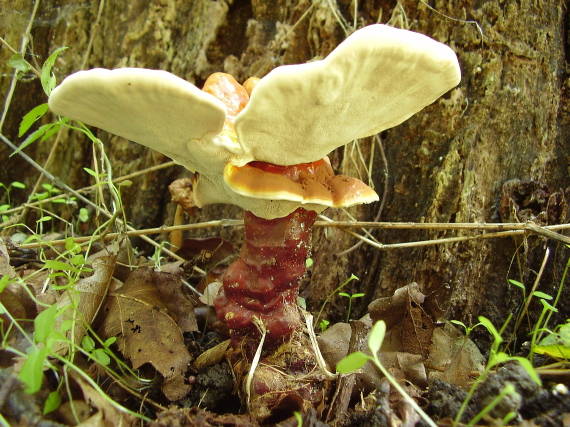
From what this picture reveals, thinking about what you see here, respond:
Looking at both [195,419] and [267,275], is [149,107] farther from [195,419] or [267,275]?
[195,419]

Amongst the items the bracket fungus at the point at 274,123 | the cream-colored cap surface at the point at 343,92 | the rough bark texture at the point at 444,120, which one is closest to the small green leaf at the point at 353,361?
the bracket fungus at the point at 274,123

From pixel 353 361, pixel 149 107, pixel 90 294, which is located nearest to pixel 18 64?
pixel 90 294

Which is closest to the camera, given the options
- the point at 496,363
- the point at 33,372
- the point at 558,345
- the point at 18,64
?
the point at 33,372

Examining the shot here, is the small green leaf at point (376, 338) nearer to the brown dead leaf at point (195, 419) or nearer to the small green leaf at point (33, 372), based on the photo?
the brown dead leaf at point (195, 419)

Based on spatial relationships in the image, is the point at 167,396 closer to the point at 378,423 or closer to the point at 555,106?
the point at 378,423

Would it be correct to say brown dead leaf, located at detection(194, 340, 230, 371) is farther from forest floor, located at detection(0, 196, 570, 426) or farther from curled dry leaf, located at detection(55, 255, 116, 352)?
curled dry leaf, located at detection(55, 255, 116, 352)

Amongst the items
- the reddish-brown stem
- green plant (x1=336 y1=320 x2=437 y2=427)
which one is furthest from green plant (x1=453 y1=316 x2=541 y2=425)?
the reddish-brown stem
